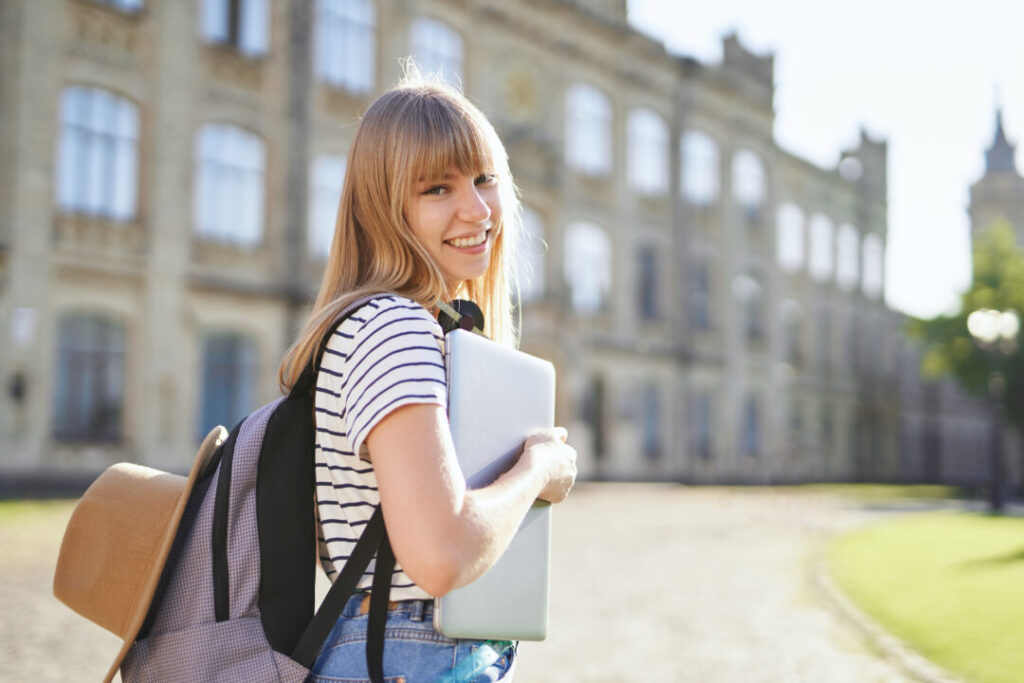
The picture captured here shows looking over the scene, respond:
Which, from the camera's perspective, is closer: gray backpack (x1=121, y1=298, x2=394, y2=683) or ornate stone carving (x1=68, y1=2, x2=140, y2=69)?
gray backpack (x1=121, y1=298, x2=394, y2=683)

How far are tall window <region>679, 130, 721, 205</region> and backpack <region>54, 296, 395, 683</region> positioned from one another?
1237 inches

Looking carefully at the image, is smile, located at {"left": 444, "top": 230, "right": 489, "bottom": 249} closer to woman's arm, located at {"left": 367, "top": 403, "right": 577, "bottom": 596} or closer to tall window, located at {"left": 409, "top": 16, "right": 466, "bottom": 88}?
woman's arm, located at {"left": 367, "top": 403, "right": 577, "bottom": 596}

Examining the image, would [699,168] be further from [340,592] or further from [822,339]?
[340,592]

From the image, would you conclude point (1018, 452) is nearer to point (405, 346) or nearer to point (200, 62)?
point (200, 62)

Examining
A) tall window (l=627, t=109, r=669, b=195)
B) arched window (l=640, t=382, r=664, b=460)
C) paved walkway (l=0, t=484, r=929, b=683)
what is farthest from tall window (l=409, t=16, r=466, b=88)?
paved walkway (l=0, t=484, r=929, b=683)

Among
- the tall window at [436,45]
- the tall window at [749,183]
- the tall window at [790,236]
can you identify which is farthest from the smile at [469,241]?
the tall window at [790,236]

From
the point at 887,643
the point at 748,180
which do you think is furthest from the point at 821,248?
the point at 887,643

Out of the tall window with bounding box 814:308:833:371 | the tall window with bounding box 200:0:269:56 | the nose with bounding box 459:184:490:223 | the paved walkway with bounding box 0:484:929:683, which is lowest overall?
the paved walkway with bounding box 0:484:929:683

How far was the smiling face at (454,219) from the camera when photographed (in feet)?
5.47

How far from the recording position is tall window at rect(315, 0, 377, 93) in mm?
21859

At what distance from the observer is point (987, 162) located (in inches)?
2296

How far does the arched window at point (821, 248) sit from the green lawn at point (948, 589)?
27.0 m

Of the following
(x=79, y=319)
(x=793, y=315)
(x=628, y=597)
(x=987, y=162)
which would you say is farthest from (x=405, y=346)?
(x=987, y=162)

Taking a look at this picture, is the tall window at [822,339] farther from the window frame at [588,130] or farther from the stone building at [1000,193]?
the stone building at [1000,193]
